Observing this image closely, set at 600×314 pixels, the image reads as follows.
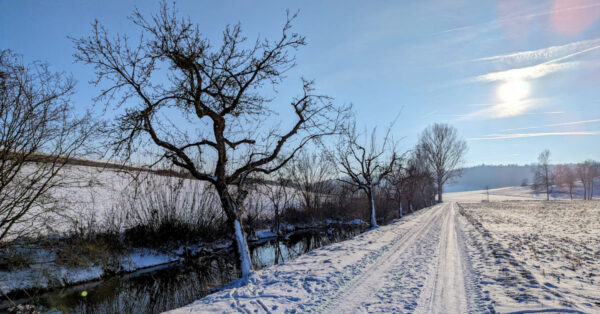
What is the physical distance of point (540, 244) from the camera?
33.4 ft

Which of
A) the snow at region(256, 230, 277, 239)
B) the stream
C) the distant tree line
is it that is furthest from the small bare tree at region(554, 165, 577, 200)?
the stream

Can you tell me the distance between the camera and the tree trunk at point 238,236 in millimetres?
9188

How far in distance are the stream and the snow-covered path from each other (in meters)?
3.07

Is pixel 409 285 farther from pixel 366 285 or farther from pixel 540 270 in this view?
pixel 540 270

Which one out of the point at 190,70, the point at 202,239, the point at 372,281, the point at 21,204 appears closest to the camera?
the point at 372,281

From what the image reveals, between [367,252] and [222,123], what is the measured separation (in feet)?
21.2

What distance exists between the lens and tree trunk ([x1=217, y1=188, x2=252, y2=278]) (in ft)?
30.1

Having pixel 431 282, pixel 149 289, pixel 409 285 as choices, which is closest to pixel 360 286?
pixel 409 285

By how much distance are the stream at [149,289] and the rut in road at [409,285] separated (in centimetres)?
532

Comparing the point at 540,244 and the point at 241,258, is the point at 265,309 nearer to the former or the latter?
the point at 241,258

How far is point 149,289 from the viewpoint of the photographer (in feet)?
33.4

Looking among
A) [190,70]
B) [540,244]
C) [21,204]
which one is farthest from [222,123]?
[540,244]

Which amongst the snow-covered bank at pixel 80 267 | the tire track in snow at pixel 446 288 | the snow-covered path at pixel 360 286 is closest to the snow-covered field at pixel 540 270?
the tire track in snow at pixel 446 288

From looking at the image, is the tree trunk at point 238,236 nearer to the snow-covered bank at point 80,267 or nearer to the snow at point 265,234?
the snow-covered bank at point 80,267
